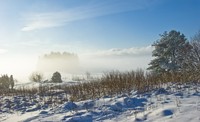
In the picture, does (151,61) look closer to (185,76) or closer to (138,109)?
(185,76)

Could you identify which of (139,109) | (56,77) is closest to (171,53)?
(56,77)

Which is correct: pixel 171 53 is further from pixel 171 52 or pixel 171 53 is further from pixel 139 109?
pixel 139 109

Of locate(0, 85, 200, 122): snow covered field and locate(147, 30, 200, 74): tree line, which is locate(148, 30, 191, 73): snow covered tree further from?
locate(0, 85, 200, 122): snow covered field

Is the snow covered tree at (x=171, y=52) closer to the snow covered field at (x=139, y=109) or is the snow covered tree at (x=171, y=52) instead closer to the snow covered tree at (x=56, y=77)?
the snow covered tree at (x=56, y=77)

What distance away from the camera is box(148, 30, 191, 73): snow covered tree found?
3466cm

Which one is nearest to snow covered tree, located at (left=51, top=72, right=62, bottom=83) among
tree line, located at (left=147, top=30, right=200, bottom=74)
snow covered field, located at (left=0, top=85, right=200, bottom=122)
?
tree line, located at (left=147, top=30, right=200, bottom=74)

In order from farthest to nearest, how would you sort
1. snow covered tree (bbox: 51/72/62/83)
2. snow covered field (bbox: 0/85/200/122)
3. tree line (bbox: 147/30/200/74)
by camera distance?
snow covered tree (bbox: 51/72/62/83) → tree line (bbox: 147/30/200/74) → snow covered field (bbox: 0/85/200/122)

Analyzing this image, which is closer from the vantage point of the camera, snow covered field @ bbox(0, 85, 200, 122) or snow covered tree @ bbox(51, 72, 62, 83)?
snow covered field @ bbox(0, 85, 200, 122)

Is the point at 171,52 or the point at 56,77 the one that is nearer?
the point at 171,52

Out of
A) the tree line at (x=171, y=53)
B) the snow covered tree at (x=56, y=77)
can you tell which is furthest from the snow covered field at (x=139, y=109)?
the snow covered tree at (x=56, y=77)

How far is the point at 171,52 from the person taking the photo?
1390 inches

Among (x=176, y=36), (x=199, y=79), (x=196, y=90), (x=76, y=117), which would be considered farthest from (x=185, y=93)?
(x=176, y=36)

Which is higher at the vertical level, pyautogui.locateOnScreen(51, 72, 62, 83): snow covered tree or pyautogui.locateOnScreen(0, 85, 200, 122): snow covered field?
pyautogui.locateOnScreen(51, 72, 62, 83): snow covered tree

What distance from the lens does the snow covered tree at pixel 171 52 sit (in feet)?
114
